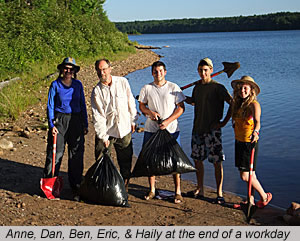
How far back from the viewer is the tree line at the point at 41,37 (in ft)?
57.6

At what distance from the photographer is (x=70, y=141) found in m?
5.61

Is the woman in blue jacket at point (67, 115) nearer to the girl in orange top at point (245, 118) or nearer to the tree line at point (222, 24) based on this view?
the girl in orange top at point (245, 118)

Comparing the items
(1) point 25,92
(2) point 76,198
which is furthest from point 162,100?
(1) point 25,92

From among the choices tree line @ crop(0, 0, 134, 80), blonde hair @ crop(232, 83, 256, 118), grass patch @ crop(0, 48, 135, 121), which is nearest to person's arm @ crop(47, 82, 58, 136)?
blonde hair @ crop(232, 83, 256, 118)

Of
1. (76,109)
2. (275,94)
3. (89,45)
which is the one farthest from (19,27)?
(76,109)

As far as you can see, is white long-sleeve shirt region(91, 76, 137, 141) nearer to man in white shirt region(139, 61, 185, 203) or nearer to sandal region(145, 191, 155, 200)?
man in white shirt region(139, 61, 185, 203)

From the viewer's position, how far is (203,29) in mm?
162250

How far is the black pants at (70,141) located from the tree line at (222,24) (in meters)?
123

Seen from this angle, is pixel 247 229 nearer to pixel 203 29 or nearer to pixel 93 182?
pixel 93 182

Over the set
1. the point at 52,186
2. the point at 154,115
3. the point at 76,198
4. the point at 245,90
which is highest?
the point at 245,90

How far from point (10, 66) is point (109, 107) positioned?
1182 cm

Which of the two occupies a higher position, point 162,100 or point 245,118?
point 162,100

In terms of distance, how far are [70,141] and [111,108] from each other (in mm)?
740

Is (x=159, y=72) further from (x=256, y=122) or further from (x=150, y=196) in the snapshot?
(x=150, y=196)
